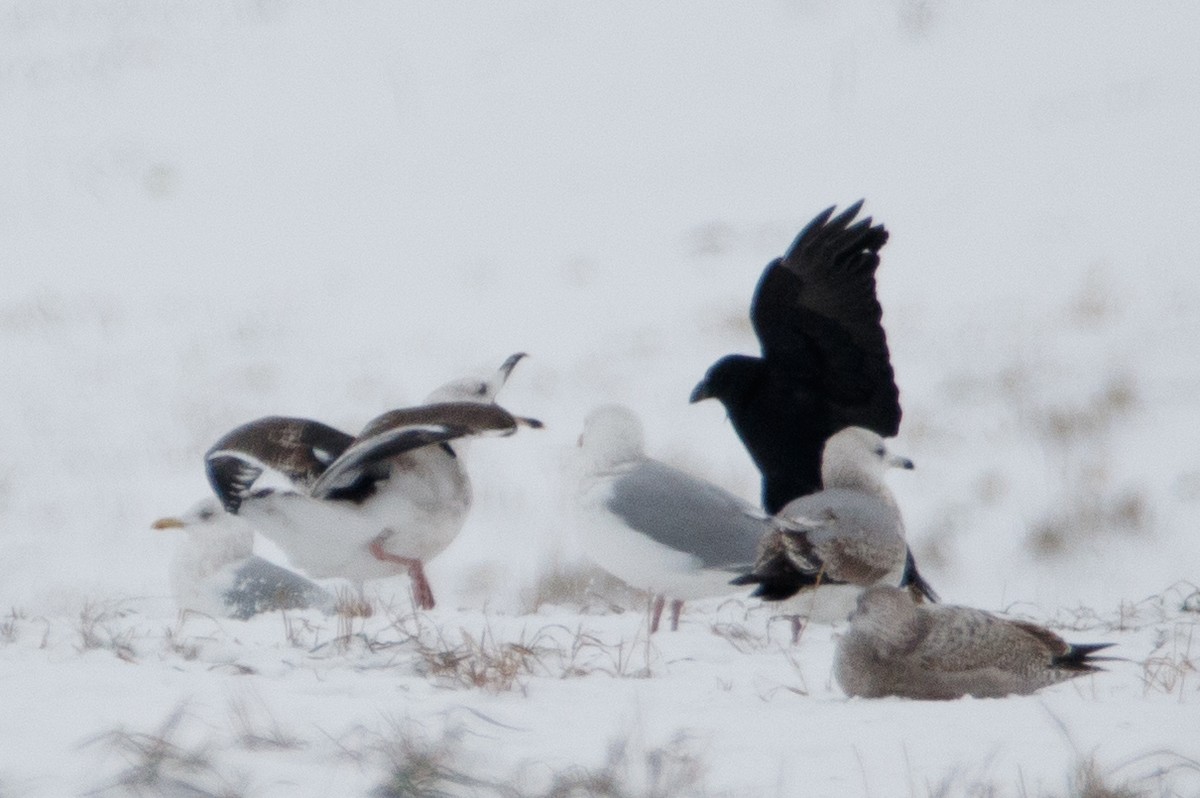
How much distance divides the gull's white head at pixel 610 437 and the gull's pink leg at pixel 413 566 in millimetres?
740

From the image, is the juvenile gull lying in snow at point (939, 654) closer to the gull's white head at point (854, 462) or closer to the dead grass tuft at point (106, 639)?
the gull's white head at point (854, 462)

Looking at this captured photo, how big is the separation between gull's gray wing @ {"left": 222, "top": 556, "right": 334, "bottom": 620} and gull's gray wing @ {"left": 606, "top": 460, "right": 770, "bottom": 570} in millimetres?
1444

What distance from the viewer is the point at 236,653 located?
432 cm

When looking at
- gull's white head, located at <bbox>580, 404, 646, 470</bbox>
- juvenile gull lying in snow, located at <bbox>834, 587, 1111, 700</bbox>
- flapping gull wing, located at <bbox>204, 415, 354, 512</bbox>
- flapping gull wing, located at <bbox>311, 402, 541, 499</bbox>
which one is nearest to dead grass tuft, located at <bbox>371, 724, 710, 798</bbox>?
juvenile gull lying in snow, located at <bbox>834, 587, 1111, 700</bbox>

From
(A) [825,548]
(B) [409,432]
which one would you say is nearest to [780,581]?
(A) [825,548]

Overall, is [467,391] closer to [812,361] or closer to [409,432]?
[409,432]

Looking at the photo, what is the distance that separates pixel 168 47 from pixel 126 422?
10730mm

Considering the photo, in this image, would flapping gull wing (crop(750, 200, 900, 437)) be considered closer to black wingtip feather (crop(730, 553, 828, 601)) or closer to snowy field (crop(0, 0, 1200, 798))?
snowy field (crop(0, 0, 1200, 798))

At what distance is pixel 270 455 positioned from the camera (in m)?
5.96

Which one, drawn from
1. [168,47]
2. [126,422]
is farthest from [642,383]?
[168,47]

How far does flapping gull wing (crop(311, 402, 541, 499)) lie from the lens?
17.6 ft

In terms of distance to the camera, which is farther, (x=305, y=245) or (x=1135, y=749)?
(x=305, y=245)

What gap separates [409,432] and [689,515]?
1.03 metres

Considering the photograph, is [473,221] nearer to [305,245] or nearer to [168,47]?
[305,245]
